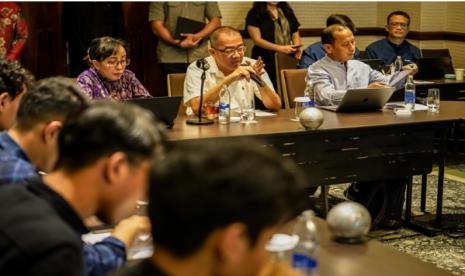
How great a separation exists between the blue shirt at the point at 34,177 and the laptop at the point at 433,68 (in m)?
4.69

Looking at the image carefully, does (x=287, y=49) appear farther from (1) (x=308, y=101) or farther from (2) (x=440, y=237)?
(2) (x=440, y=237)

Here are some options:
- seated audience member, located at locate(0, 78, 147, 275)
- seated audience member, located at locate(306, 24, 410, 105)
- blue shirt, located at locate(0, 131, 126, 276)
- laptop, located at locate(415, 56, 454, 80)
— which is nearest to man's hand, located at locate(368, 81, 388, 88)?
seated audience member, located at locate(306, 24, 410, 105)

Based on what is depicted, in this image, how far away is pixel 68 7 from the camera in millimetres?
5379

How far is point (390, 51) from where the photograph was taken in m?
5.91

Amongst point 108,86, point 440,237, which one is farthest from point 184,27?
point 440,237

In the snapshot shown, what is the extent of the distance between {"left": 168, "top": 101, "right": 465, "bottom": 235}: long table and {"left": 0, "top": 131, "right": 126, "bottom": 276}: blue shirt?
137 centimetres

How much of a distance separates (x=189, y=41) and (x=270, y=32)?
816 millimetres

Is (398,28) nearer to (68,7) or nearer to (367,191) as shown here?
(367,191)

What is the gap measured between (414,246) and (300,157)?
852 millimetres

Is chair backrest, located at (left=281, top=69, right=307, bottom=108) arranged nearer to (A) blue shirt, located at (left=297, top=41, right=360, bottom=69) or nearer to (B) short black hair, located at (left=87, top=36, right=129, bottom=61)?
(A) blue shirt, located at (left=297, top=41, right=360, bottom=69)

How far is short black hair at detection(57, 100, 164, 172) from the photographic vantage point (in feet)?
4.55

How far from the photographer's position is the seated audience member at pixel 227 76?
378 cm

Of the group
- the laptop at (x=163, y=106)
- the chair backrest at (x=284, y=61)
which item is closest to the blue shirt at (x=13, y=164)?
the laptop at (x=163, y=106)

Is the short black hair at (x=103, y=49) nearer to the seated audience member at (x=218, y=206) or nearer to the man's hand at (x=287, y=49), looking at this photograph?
the man's hand at (x=287, y=49)
